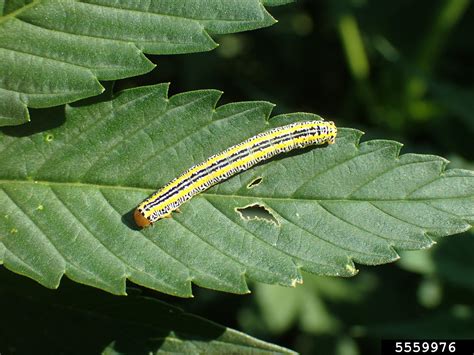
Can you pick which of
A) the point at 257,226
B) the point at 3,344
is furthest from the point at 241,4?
the point at 3,344

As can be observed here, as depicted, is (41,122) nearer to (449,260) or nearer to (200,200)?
(200,200)

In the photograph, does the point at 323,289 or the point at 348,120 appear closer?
the point at 323,289

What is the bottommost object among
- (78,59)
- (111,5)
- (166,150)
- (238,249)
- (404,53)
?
(238,249)

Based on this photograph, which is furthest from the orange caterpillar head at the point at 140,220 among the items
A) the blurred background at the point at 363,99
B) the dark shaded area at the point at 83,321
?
the blurred background at the point at 363,99

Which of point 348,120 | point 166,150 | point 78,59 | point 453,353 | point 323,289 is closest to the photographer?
point 78,59

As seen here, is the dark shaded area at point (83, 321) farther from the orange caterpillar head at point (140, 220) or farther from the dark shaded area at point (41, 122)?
the dark shaded area at point (41, 122)

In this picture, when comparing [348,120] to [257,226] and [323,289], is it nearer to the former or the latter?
[323,289]

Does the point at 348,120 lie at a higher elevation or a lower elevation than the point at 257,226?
higher

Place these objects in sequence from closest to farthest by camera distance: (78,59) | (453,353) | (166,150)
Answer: (78,59), (166,150), (453,353)
